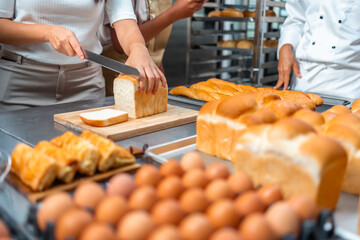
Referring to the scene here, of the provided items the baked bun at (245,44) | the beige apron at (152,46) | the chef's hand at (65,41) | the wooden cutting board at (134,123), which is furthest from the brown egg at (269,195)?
the baked bun at (245,44)

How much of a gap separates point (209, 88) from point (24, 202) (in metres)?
1.53

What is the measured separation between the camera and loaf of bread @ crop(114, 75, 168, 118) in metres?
1.82

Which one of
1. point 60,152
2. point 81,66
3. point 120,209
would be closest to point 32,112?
point 81,66

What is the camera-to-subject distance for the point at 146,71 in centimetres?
186

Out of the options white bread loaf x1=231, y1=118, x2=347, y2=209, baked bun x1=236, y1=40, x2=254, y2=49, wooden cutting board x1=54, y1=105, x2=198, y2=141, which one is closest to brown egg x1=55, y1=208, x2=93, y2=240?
white bread loaf x1=231, y1=118, x2=347, y2=209

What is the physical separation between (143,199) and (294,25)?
8.23 feet

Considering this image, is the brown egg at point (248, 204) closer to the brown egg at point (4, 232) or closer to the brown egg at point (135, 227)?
the brown egg at point (135, 227)

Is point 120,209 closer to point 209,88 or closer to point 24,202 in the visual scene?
point 24,202

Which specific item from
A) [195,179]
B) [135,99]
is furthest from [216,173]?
[135,99]

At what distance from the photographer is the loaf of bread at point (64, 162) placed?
0.97 meters

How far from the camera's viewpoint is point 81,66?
2.27 metres

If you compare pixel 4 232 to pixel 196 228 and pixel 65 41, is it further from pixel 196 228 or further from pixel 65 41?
pixel 65 41

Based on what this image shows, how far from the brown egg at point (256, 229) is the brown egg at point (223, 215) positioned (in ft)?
0.10

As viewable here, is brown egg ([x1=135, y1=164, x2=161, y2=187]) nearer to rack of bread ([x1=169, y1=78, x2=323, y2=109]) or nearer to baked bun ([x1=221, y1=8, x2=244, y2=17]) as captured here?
rack of bread ([x1=169, y1=78, x2=323, y2=109])
